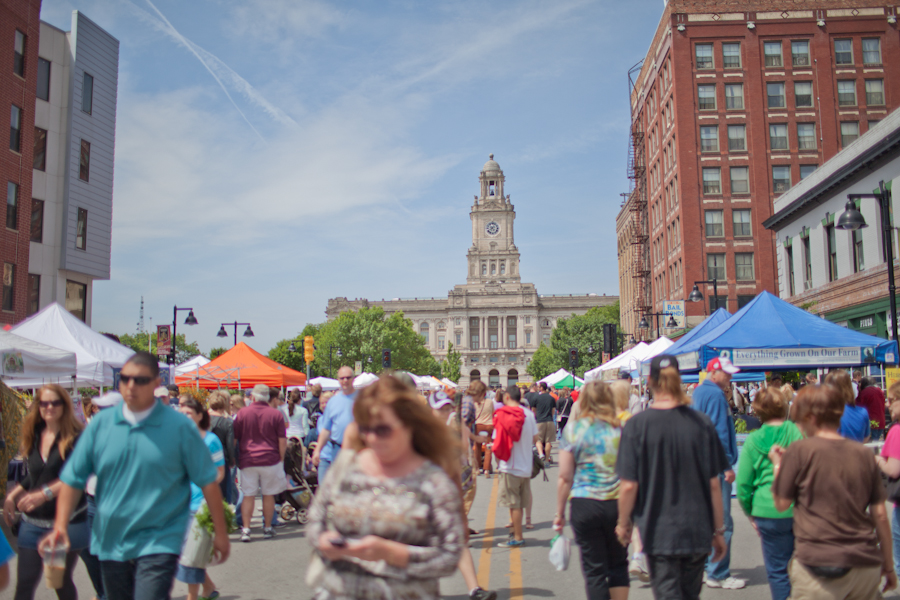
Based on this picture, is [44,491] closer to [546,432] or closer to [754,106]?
[546,432]

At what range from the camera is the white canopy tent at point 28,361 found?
37.6 feet

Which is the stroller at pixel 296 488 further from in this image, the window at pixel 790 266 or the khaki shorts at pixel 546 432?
the window at pixel 790 266

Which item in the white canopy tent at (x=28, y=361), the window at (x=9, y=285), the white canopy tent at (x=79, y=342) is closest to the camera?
the white canopy tent at (x=28, y=361)

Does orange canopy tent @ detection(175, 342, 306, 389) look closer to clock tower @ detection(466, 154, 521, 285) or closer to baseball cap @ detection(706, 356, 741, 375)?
baseball cap @ detection(706, 356, 741, 375)

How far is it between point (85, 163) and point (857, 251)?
28.6 m

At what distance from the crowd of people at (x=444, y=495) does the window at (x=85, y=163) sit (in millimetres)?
24388

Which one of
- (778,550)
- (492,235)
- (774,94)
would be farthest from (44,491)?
(492,235)

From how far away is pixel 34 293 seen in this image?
1025 inches

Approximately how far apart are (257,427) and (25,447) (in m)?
4.21

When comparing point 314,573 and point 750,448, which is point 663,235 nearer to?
point 750,448

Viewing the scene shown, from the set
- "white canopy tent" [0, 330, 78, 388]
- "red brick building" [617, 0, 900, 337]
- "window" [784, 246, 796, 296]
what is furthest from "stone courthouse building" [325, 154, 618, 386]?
"white canopy tent" [0, 330, 78, 388]

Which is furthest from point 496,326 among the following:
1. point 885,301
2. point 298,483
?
point 298,483

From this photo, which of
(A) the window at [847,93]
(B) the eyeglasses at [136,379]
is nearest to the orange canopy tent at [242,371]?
(B) the eyeglasses at [136,379]

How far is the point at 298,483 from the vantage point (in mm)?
11508
